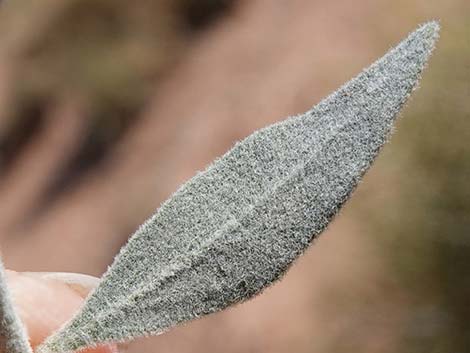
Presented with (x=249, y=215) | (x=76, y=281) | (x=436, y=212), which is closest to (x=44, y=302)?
(x=76, y=281)

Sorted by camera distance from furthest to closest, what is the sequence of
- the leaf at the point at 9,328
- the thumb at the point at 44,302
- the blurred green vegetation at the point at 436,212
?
the blurred green vegetation at the point at 436,212, the thumb at the point at 44,302, the leaf at the point at 9,328

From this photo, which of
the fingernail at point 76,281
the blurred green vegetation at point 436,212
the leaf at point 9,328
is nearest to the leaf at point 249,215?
the leaf at point 9,328

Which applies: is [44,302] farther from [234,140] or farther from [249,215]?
[234,140]

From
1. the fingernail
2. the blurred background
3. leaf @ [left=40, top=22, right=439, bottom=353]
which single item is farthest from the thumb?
the blurred background

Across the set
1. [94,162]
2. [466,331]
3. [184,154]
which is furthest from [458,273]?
[94,162]

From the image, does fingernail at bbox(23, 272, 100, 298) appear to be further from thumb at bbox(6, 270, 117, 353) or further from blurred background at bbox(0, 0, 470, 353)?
blurred background at bbox(0, 0, 470, 353)

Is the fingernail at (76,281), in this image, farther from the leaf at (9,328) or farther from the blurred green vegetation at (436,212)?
the blurred green vegetation at (436,212)

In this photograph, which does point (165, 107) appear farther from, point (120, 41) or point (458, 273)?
point (458, 273)
